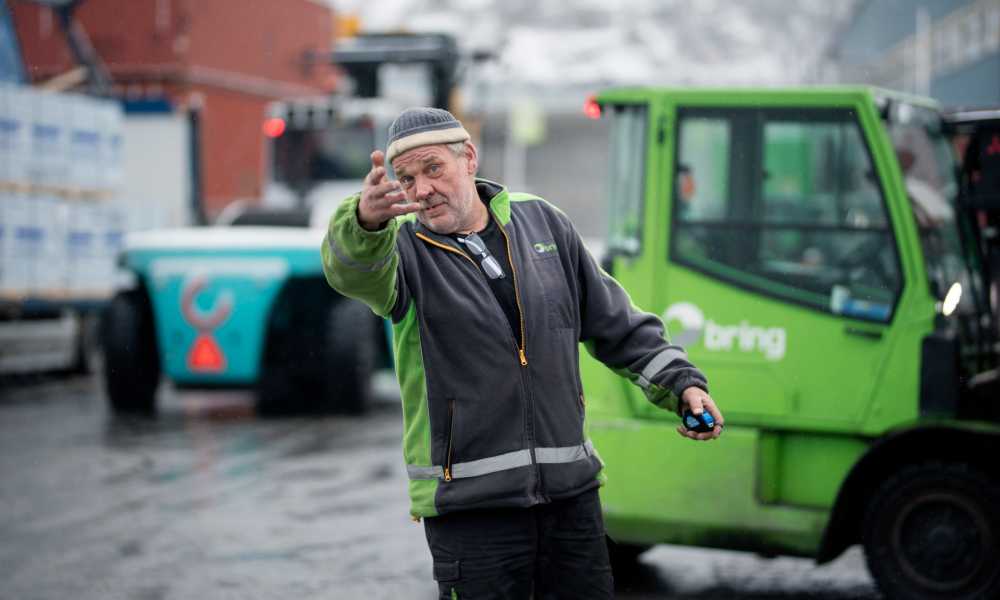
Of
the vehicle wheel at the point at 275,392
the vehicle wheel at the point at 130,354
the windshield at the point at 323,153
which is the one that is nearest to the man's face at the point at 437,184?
the vehicle wheel at the point at 275,392

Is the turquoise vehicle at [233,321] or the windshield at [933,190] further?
the turquoise vehicle at [233,321]

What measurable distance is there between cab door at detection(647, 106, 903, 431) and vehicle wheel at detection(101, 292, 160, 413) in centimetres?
697

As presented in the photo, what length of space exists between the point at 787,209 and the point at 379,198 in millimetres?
3003

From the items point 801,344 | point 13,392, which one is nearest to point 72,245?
point 13,392

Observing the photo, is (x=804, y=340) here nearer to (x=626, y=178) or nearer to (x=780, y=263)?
(x=780, y=263)

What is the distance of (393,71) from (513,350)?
43.9 feet

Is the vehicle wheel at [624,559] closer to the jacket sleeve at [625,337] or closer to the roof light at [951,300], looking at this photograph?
the roof light at [951,300]

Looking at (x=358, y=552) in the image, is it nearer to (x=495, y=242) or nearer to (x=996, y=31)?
(x=495, y=242)

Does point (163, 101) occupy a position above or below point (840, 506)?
above

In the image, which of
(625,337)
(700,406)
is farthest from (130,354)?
(700,406)

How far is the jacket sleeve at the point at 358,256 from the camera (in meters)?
3.13

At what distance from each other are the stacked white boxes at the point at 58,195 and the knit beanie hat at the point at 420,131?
11010 millimetres

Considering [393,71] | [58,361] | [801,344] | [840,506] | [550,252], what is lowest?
[58,361]

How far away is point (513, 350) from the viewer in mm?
3393
